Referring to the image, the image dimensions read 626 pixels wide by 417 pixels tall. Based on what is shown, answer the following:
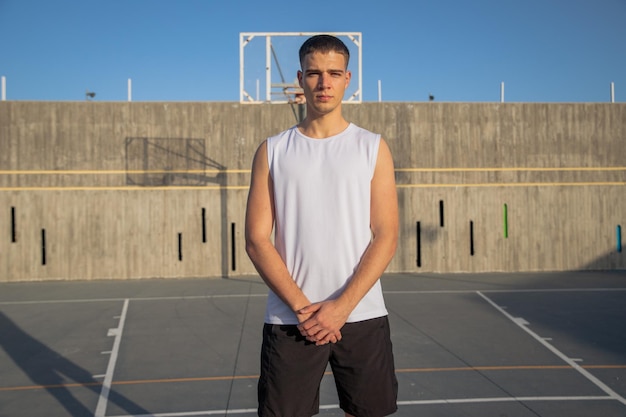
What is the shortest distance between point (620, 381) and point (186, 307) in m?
6.53

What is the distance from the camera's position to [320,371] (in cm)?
→ 184

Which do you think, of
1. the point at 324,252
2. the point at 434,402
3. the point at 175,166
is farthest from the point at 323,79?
the point at 175,166

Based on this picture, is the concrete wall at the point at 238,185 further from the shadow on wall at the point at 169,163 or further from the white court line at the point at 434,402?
the white court line at the point at 434,402

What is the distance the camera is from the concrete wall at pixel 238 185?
13.1 metres

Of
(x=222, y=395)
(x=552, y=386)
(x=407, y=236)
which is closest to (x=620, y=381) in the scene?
(x=552, y=386)

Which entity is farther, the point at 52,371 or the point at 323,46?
the point at 52,371

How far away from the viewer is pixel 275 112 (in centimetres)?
1386

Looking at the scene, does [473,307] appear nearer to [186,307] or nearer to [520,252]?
[186,307]

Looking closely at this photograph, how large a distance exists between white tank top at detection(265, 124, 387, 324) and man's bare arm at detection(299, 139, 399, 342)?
0.03m

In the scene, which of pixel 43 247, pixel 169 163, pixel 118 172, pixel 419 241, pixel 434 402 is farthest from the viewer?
pixel 419 241

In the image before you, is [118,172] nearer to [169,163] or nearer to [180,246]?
[169,163]

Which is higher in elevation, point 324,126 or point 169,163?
point 169,163

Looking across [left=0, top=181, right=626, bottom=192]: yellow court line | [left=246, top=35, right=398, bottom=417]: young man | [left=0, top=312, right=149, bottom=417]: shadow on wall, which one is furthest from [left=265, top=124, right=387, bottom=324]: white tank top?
[left=0, top=181, right=626, bottom=192]: yellow court line

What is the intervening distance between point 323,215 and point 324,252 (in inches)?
4.8
